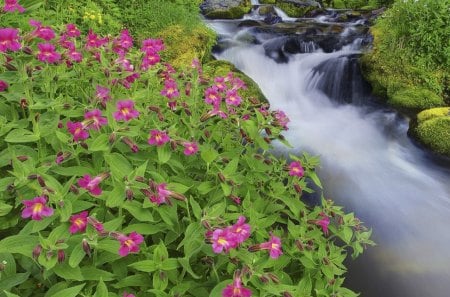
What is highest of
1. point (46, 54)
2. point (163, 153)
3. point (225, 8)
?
point (46, 54)

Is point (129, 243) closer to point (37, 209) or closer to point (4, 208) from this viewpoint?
point (37, 209)

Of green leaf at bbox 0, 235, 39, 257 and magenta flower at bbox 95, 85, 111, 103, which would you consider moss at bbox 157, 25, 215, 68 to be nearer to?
magenta flower at bbox 95, 85, 111, 103

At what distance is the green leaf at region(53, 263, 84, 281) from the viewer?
1474mm

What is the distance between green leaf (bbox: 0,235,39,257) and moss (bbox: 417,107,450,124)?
528cm

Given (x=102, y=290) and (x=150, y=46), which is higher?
(x=150, y=46)

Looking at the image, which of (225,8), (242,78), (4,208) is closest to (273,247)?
(4,208)

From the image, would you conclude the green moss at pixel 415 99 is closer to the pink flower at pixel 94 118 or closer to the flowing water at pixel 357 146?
the flowing water at pixel 357 146

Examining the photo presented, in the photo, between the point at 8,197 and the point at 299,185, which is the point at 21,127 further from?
the point at 299,185

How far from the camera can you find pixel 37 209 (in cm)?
144

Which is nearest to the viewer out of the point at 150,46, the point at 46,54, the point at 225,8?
the point at 46,54

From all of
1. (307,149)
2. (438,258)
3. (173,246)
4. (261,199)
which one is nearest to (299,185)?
(261,199)

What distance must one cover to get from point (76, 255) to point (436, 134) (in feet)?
16.5

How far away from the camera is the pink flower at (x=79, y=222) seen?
1.49 metres

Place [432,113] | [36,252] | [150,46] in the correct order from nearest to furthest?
[36,252] < [150,46] < [432,113]
